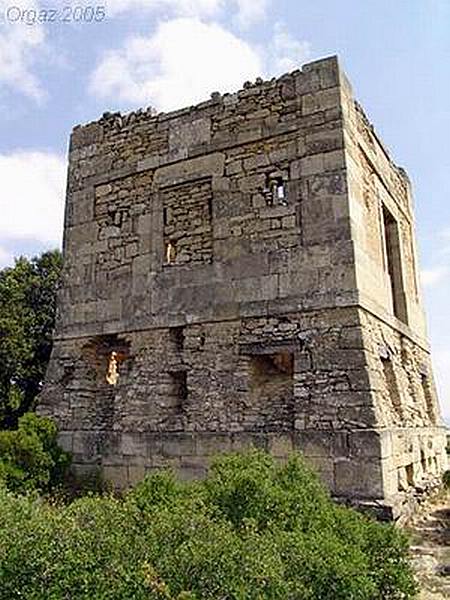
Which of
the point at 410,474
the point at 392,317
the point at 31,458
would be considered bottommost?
the point at 410,474

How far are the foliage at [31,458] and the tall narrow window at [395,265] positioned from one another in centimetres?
626

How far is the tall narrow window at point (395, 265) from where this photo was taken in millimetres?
10289

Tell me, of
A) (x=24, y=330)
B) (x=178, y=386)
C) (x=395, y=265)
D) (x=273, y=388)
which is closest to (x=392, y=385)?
(x=273, y=388)

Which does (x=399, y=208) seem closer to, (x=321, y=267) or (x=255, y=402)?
(x=321, y=267)

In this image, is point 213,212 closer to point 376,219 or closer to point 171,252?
point 171,252

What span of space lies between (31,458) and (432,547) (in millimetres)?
5308

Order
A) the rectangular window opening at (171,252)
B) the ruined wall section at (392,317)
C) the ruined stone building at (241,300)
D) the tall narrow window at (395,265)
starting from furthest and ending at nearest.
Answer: the tall narrow window at (395,265), the rectangular window opening at (171,252), the ruined wall section at (392,317), the ruined stone building at (241,300)

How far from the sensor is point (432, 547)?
5980 millimetres

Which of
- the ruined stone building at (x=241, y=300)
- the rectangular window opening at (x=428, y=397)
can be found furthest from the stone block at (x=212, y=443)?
the rectangular window opening at (x=428, y=397)

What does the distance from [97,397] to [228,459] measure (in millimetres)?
4905

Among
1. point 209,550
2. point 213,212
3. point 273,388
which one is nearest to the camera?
point 209,550

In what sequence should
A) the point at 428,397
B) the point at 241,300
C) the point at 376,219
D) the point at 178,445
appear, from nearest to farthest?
the point at 178,445 < the point at 241,300 < the point at 376,219 < the point at 428,397

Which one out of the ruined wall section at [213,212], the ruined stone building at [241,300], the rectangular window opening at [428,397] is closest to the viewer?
the ruined stone building at [241,300]

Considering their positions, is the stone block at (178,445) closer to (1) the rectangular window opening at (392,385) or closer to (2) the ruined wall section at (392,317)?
(2) the ruined wall section at (392,317)
